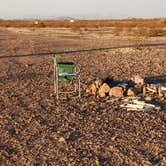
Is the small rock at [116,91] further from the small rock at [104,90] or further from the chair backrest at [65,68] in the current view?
the chair backrest at [65,68]

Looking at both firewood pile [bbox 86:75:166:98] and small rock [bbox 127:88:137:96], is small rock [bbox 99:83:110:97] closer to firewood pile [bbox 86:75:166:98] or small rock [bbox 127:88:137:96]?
firewood pile [bbox 86:75:166:98]

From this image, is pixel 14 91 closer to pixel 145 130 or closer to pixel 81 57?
pixel 145 130

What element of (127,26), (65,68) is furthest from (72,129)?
(127,26)

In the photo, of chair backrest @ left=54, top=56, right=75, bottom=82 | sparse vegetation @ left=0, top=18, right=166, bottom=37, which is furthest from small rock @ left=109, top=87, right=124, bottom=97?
sparse vegetation @ left=0, top=18, right=166, bottom=37

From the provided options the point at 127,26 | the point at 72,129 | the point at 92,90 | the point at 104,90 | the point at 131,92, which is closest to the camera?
the point at 72,129

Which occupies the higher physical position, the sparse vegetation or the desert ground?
the desert ground

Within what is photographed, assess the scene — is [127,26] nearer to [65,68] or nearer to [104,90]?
[104,90]

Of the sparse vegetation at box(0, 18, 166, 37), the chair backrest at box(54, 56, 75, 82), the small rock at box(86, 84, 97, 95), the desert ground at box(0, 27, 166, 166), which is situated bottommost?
the sparse vegetation at box(0, 18, 166, 37)

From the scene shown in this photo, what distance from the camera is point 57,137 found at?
9078 mm

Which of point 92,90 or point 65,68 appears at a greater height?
point 65,68

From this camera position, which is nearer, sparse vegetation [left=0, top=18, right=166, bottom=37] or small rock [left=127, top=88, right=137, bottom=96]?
small rock [left=127, top=88, right=137, bottom=96]

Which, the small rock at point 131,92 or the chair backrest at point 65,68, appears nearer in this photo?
the chair backrest at point 65,68

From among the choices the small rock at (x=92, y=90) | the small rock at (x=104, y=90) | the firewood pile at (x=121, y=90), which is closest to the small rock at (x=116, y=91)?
the firewood pile at (x=121, y=90)

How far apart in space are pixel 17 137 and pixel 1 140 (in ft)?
1.05
